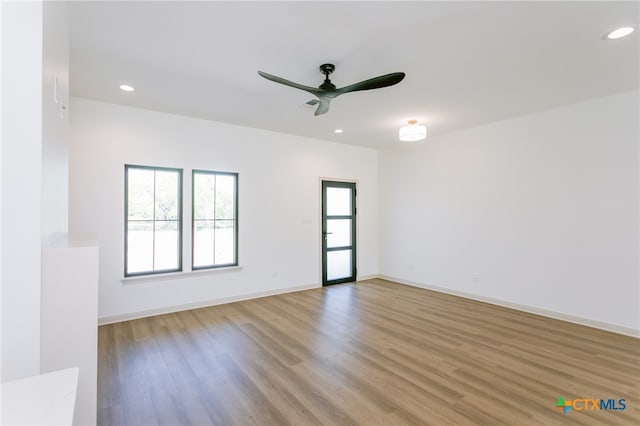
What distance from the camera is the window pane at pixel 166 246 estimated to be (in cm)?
425

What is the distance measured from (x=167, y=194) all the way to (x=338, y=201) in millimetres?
3199

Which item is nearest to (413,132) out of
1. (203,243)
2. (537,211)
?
(537,211)

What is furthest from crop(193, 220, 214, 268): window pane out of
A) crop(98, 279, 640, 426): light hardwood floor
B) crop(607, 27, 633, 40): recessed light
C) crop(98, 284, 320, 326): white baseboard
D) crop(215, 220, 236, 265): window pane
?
crop(607, 27, 633, 40): recessed light

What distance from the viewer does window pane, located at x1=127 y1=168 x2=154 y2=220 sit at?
407 centimetres

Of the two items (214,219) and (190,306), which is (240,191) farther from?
(190,306)

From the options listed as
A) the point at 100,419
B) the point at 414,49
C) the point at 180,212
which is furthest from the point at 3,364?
the point at 180,212

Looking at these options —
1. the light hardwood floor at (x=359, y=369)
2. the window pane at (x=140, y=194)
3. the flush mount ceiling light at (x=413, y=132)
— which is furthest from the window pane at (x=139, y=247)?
the flush mount ceiling light at (x=413, y=132)

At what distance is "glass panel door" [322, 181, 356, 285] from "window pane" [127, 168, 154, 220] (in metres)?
3.01

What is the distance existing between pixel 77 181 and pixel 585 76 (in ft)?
19.3

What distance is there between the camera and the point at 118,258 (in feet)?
12.8

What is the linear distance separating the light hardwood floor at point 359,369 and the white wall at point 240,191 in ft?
1.96

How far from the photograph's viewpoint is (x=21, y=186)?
1146 mm

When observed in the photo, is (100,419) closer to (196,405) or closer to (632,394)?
(196,405)

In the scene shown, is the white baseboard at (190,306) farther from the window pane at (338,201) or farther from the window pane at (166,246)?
the window pane at (338,201)
